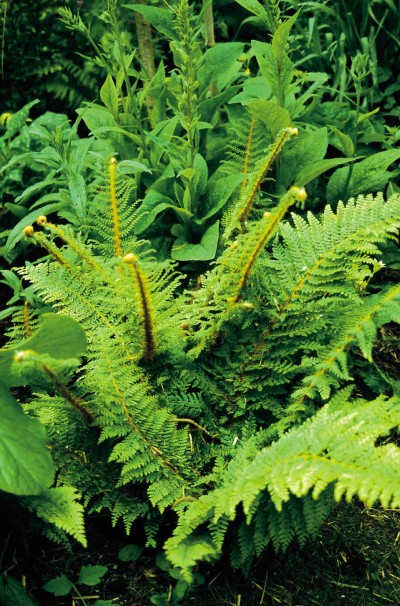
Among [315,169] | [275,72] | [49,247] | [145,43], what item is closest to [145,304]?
[49,247]

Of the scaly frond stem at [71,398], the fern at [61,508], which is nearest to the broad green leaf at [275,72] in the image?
the scaly frond stem at [71,398]

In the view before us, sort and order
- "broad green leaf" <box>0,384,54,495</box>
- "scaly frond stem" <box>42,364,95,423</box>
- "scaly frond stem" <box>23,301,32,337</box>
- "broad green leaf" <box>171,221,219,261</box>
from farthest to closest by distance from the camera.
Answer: "broad green leaf" <box>171,221,219,261</box> → "scaly frond stem" <box>23,301,32,337</box> → "scaly frond stem" <box>42,364,95,423</box> → "broad green leaf" <box>0,384,54,495</box>

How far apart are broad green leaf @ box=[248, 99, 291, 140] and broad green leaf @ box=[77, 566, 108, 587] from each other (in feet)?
5.29

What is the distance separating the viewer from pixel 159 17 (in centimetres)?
238

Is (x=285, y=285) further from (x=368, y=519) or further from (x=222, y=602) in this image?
(x=222, y=602)

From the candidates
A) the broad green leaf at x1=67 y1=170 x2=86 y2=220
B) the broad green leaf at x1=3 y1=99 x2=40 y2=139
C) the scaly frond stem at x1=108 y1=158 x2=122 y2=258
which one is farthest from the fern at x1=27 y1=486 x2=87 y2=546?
the broad green leaf at x1=3 y1=99 x2=40 y2=139

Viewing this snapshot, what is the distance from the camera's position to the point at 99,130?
2.40 metres

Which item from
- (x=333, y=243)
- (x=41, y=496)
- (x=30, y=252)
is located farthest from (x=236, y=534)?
(x=30, y=252)

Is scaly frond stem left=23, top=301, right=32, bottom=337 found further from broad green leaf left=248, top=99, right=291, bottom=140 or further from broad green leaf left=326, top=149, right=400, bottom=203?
broad green leaf left=326, top=149, right=400, bottom=203

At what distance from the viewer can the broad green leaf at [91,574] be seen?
63.6 inches

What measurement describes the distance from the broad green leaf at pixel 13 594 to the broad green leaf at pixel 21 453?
30 centimetres

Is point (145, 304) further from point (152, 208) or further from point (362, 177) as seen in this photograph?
point (362, 177)

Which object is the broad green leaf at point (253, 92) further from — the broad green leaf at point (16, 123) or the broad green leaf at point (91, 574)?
the broad green leaf at point (91, 574)

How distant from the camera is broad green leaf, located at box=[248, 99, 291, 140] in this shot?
7.18 ft
